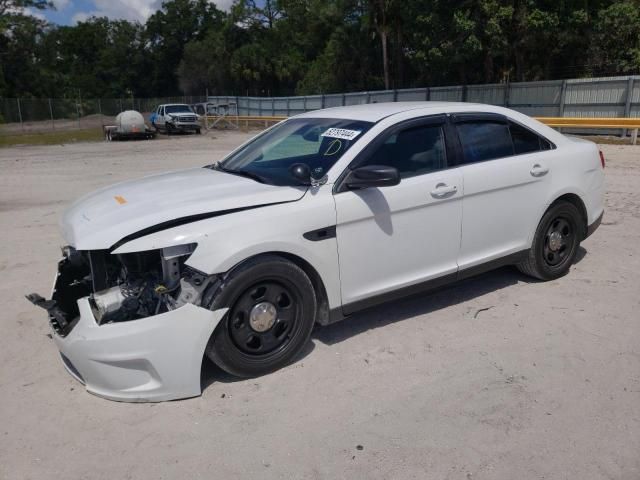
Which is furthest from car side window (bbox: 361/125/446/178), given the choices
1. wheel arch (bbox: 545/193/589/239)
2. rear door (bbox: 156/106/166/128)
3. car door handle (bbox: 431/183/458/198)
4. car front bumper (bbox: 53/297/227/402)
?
rear door (bbox: 156/106/166/128)

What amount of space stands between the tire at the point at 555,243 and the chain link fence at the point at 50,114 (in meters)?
40.5

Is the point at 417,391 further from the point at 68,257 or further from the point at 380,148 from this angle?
the point at 68,257

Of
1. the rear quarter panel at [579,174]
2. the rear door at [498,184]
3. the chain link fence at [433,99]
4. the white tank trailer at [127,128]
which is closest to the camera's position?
the rear door at [498,184]

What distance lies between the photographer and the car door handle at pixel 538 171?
16.1ft

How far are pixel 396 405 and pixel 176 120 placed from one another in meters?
32.2

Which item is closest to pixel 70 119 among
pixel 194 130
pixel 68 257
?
pixel 194 130

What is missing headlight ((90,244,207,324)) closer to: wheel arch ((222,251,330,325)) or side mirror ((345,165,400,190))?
wheel arch ((222,251,330,325))

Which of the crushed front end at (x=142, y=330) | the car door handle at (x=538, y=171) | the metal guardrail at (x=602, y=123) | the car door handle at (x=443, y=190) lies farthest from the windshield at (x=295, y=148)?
the metal guardrail at (x=602, y=123)

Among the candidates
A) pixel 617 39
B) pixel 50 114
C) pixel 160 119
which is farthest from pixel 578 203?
pixel 50 114

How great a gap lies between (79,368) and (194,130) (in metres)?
32.1

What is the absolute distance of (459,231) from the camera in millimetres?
4480

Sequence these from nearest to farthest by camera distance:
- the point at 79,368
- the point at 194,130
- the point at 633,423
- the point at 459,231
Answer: the point at 633,423, the point at 79,368, the point at 459,231, the point at 194,130

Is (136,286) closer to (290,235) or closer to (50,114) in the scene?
(290,235)

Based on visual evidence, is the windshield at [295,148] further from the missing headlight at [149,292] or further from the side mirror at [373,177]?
the missing headlight at [149,292]
